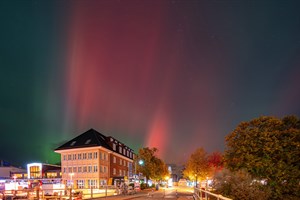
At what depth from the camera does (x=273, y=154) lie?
1197 inches

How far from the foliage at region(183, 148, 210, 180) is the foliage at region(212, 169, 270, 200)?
42.4 metres

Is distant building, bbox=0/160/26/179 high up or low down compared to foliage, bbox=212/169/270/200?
down

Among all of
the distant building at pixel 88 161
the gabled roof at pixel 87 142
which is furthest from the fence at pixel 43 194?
the gabled roof at pixel 87 142

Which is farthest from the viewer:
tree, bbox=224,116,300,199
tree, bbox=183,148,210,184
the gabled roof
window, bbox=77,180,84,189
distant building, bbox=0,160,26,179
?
distant building, bbox=0,160,26,179

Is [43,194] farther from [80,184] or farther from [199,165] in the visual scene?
[199,165]

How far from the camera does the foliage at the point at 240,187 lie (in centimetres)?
2581

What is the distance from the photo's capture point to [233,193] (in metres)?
26.4

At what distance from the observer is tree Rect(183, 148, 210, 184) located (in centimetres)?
7106

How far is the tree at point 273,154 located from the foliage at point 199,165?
39.5 m

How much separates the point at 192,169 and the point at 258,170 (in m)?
42.8

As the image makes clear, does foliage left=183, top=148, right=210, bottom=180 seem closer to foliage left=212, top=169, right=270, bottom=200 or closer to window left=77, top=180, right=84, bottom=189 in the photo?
window left=77, top=180, right=84, bottom=189

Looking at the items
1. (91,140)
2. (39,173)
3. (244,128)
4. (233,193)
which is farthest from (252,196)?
(39,173)

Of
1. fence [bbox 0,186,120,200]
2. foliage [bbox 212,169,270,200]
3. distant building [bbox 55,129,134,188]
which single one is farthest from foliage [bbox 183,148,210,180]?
fence [bbox 0,186,120,200]

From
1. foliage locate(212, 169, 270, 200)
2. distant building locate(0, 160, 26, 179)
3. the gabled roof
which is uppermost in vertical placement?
the gabled roof
